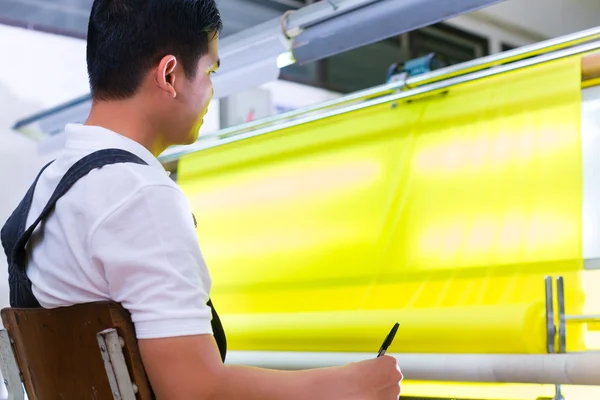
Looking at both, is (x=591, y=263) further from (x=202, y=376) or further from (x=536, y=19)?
(x=536, y=19)

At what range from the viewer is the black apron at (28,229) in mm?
762

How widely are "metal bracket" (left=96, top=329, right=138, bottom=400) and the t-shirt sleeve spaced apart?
0.08 feet

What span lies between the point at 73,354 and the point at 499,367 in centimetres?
73

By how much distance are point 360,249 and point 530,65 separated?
553 millimetres

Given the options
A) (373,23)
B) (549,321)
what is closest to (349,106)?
(373,23)

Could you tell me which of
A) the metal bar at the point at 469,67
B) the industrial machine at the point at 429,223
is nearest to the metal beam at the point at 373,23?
the industrial machine at the point at 429,223

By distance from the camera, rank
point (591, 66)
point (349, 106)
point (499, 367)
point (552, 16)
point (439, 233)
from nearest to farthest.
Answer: point (499, 367), point (591, 66), point (439, 233), point (349, 106), point (552, 16)

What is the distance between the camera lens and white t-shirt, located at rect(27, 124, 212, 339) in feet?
2.32

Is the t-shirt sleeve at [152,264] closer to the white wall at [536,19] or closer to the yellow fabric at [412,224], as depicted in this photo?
the yellow fabric at [412,224]

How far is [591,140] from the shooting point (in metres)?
1.47

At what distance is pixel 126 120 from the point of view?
85cm

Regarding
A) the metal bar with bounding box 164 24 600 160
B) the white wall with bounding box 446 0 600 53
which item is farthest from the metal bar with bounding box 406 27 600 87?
the white wall with bounding box 446 0 600 53

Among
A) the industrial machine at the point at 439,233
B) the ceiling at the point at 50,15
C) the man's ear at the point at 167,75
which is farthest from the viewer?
the ceiling at the point at 50,15

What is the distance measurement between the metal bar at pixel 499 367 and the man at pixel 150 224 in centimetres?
43
